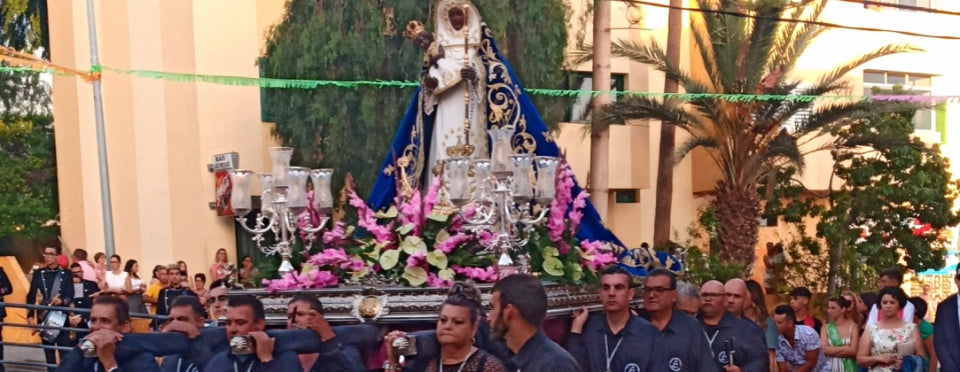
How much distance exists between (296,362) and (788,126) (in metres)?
18.6

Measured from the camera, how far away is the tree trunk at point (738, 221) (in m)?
Answer: 21.8

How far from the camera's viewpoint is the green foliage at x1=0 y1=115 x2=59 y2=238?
923 inches

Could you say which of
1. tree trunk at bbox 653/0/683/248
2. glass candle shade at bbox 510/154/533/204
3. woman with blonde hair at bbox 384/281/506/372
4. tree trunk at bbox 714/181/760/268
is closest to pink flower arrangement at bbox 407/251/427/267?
glass candle shade at bbox 510/154/533/204

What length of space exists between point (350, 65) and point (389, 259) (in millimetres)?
11833

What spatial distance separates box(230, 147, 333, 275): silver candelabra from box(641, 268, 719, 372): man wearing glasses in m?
2.26

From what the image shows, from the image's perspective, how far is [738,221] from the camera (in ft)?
71.8

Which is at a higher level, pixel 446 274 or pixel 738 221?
pixel 446 274

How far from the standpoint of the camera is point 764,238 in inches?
1056

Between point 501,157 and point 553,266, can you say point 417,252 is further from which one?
point 553,266

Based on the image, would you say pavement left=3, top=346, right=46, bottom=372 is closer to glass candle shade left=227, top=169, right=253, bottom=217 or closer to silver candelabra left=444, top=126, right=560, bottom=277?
glass candle shade left=227, top=169, right=253, bottom=217

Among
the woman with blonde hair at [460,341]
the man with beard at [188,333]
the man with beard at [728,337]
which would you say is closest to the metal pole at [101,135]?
the man with beard at [188,333]

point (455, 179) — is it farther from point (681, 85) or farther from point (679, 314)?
point (681, 85)

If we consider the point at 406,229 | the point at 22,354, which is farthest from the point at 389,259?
the point at 22,354

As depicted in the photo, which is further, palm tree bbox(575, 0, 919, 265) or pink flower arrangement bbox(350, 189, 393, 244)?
palm tree bbox(575, 0, 919, 265)
